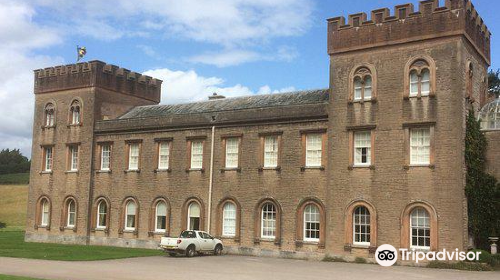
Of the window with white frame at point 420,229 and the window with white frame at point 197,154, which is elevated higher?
the window with white frame at point 197,154

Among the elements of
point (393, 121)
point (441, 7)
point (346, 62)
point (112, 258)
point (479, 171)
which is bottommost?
point (112, 258)

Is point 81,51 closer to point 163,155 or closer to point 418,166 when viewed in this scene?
point 163,155

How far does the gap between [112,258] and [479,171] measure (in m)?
18.3

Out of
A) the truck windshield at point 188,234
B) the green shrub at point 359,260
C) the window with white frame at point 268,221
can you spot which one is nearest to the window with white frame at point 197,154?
the window with white frame at point 268,221

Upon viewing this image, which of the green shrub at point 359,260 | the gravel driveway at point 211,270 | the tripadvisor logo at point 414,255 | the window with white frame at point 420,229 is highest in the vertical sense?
the window with white frame at point 420,229

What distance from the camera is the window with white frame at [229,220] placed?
33.4 m

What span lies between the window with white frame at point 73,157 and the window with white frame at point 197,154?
10.2 m

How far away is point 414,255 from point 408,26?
1121 centimetres

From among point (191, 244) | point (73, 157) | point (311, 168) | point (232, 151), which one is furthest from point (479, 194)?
point (73, 157)

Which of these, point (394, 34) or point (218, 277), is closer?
point (218, 277)

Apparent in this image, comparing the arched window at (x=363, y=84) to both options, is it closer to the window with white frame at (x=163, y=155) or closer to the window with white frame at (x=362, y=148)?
the window with white frame at (x=362, y=148)

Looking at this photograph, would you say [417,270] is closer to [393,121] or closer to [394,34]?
[393,121]

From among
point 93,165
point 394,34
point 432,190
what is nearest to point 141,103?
point 93,165

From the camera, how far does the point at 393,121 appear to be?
93.0 feet
